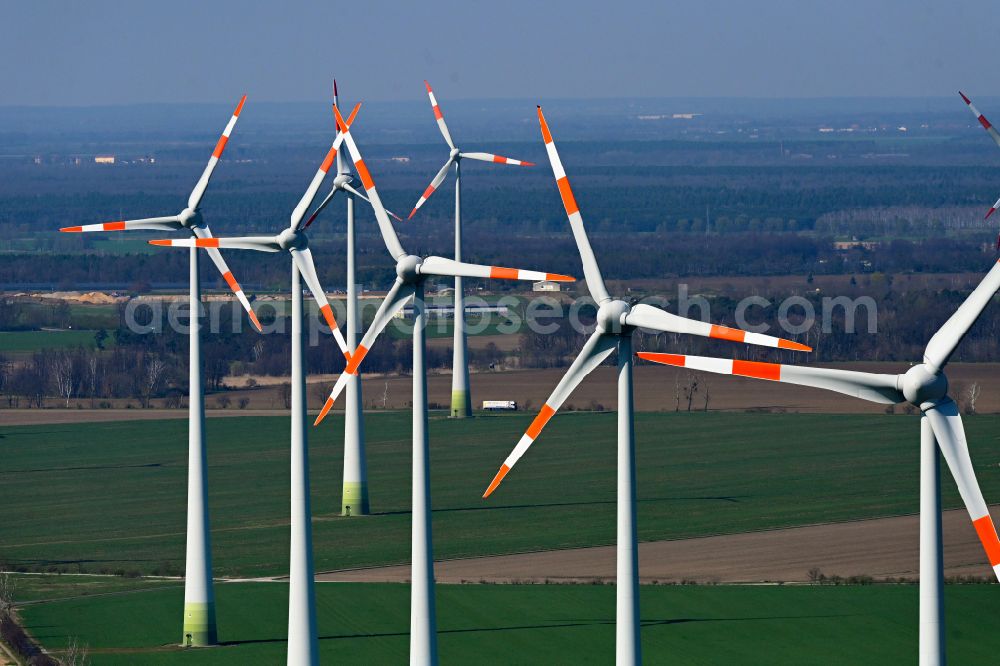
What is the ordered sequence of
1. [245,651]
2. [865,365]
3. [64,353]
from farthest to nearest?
1. [64,353]
2. [865,365]
3. [245,651]

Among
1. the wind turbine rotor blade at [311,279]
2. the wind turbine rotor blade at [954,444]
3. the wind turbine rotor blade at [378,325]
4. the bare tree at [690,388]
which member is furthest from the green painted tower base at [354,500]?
the wind turbine rotor blade at [954,444]

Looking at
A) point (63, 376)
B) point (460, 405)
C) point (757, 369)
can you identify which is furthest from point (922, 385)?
point (63, 376)

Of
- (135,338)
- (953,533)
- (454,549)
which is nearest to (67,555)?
(454,549)

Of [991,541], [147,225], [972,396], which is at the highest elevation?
[147,225]

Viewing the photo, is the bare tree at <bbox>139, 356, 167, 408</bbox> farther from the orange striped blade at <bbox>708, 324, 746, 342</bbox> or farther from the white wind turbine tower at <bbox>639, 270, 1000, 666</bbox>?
the white wind turbine tower at <bbox>639, 270, 1000, 666</bbox>

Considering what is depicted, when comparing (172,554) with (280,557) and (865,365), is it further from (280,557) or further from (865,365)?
(865,365)

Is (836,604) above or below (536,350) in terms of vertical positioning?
below

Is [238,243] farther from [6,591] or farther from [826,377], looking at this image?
[826,377]
